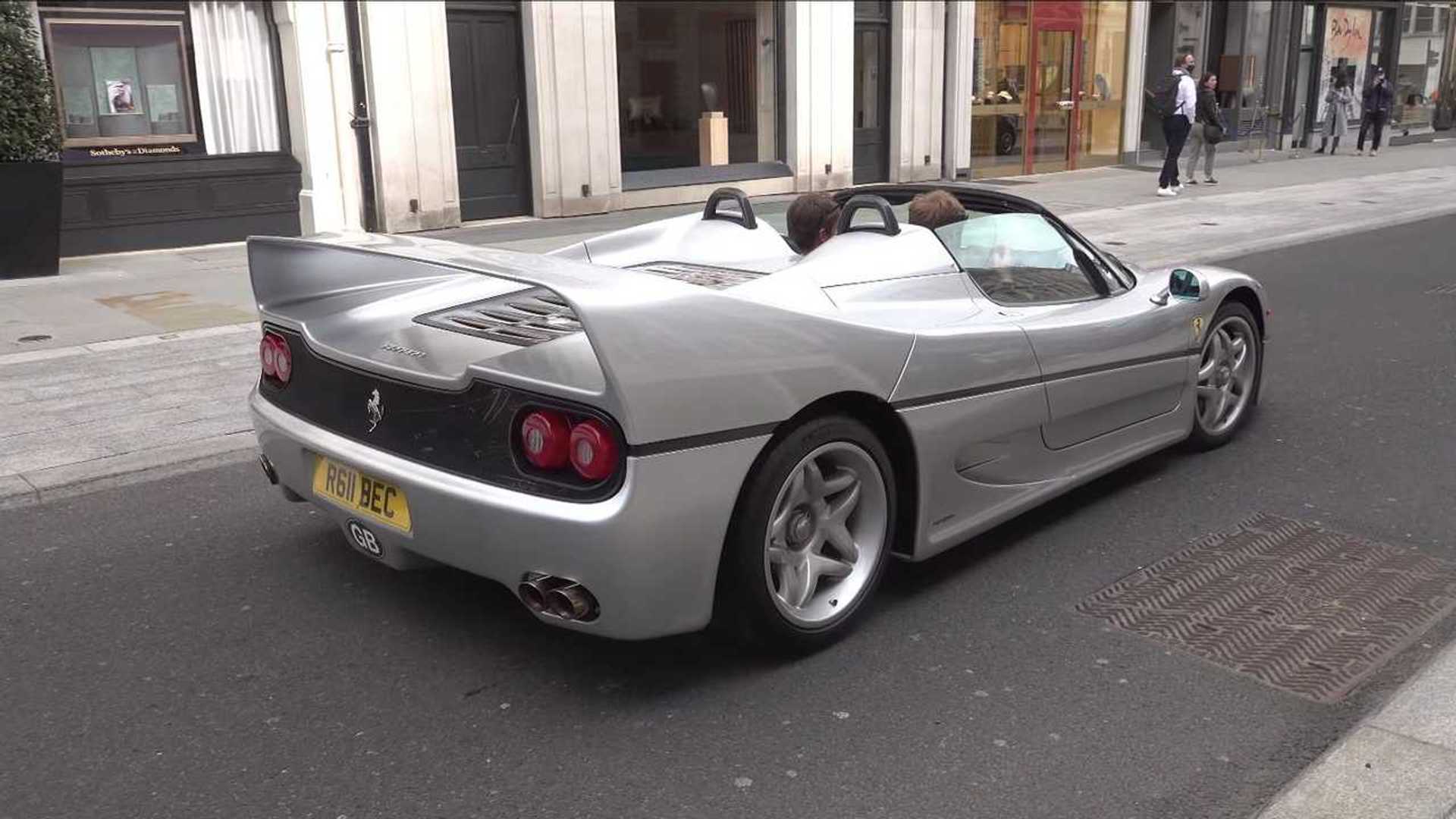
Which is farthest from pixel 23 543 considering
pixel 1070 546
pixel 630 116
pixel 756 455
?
pixel 630 116

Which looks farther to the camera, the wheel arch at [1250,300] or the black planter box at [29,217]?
the black planter box at [29,217]

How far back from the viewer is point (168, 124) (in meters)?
13.3

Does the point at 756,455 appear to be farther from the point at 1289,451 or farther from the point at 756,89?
the point at 756,89

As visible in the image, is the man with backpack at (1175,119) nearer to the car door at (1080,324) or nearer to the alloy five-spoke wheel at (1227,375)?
the alloy five-spoke wheel at (1227,375)

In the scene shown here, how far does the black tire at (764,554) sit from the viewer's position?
11.1ft

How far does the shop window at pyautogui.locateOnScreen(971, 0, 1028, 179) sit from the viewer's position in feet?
69.3

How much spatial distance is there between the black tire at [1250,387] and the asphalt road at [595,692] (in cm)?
51

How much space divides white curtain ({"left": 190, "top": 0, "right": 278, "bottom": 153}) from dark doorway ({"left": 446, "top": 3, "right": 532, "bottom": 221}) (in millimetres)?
2107

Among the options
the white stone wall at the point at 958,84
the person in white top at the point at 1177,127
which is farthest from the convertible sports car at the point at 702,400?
the white stone wall at the point at 958,84

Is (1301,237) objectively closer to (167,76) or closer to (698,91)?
(698,91)

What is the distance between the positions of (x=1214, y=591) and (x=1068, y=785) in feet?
4.71

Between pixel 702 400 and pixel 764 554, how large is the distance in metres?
0.50

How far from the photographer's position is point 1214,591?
4176mm

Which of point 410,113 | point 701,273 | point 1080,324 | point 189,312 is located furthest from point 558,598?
point 410,113
